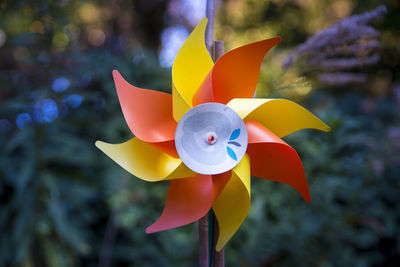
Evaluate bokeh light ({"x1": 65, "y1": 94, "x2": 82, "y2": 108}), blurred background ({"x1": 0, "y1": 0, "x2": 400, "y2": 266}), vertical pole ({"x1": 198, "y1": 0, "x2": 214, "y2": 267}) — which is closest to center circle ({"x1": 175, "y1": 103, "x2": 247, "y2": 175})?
vertical pole ({"x1": 198, "y1": 0, "x2": 214, "y2": 267})

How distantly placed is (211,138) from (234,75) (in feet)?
0.39

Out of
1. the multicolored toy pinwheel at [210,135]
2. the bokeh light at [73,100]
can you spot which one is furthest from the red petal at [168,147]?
the bokeh light at [73,100]

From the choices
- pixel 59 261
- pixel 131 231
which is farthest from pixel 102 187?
pixel 59 261

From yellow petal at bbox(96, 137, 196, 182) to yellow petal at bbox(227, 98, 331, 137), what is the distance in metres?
0.14

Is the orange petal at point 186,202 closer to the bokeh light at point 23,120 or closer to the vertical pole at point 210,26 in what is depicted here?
the vertical pole at point 210,26

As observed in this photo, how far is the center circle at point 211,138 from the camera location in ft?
1.63

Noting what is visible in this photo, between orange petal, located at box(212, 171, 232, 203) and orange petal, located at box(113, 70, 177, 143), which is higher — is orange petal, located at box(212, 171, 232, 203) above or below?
below

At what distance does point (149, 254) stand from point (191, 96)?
1.05 m

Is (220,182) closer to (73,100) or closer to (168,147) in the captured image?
(168,147)

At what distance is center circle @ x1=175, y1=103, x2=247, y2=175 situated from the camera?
496 mm

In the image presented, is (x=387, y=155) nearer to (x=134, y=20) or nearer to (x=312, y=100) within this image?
(x=312, y=100)

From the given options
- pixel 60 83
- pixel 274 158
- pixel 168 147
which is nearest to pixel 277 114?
pixel 274 158

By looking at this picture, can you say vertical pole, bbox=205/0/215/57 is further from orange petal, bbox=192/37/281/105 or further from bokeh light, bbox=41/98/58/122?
bokeh light, bbox=41/98/58/122

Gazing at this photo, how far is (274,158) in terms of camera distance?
54cm
